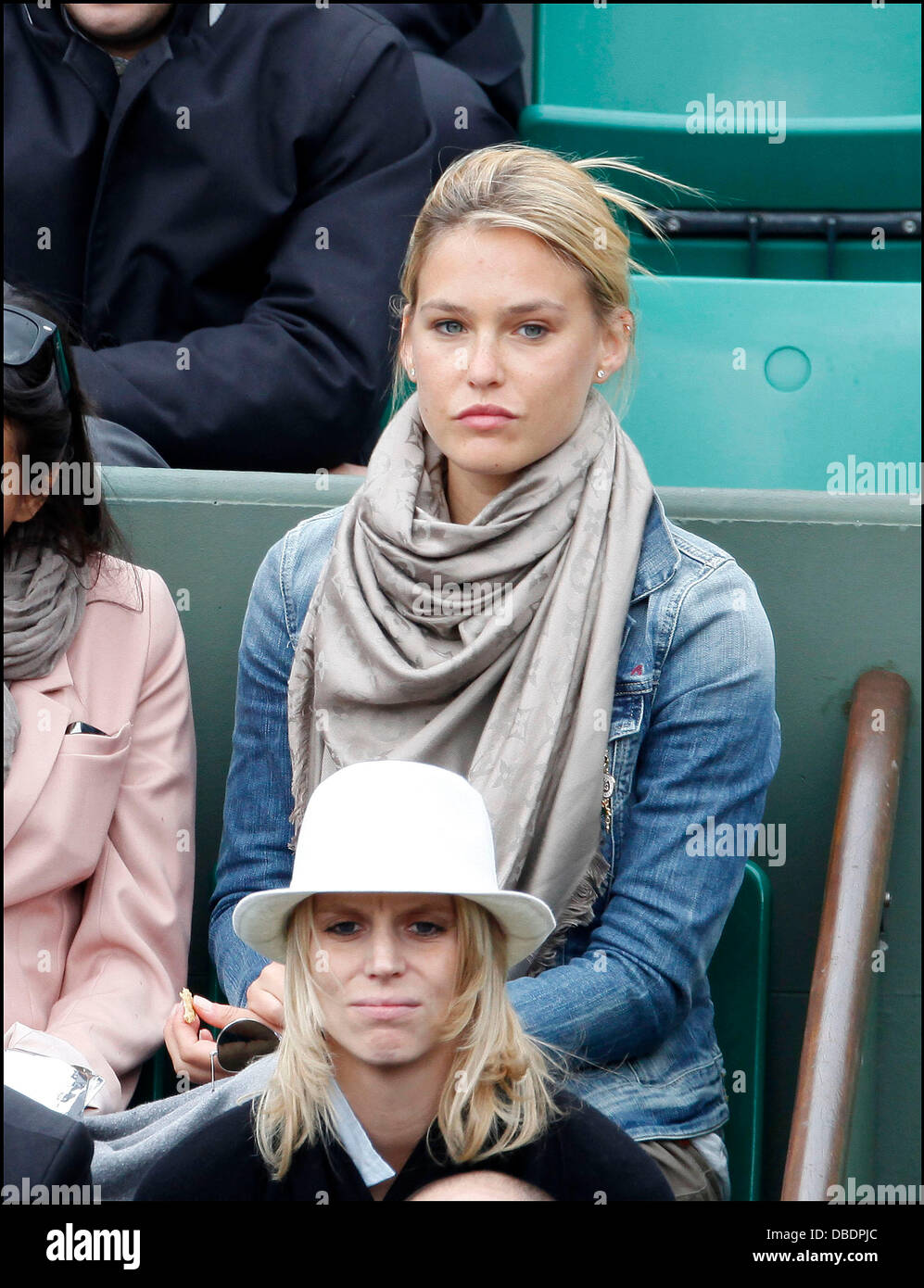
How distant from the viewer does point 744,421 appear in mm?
2922

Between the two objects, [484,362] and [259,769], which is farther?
[259,769]

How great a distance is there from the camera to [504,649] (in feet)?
5.97

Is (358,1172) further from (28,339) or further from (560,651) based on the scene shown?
(28,339)

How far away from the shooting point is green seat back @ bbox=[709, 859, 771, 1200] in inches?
81.9

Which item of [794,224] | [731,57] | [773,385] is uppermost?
[731,57]

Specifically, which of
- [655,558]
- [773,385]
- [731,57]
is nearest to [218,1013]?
[655,558]

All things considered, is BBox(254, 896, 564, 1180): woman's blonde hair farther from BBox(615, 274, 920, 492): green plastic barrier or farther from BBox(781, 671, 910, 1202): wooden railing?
BBox(615, 274, 920, 492): green plastic barrier

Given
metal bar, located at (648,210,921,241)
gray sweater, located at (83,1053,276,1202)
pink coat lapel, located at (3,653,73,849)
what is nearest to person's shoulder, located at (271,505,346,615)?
pink coat lapel, located at (3,653,73,849)

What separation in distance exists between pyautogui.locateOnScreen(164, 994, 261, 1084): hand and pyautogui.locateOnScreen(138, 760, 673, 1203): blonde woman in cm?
22

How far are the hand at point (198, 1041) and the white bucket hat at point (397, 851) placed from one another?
220mm

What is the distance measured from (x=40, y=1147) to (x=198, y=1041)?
1.41 feet
